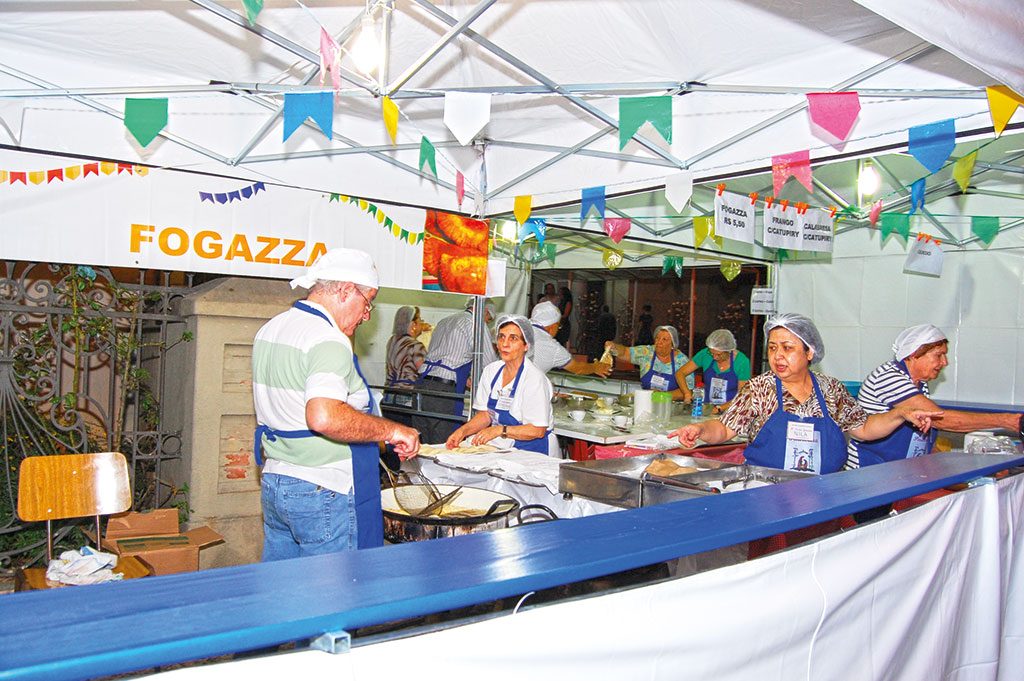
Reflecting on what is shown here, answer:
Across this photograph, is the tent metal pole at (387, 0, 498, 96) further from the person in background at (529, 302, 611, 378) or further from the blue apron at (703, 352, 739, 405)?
the blue apron at (703, 352, 739, 405)

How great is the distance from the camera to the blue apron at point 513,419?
4.89m

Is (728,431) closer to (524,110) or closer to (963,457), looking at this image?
(963,457)

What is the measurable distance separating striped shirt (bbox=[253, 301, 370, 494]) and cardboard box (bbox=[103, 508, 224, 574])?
4.97 feet

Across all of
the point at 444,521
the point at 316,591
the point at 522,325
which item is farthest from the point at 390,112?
the point at 316,591

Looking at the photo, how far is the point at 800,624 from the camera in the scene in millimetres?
1656

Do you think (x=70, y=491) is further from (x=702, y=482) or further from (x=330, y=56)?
(x=702, y=482)

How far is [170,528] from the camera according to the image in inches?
182

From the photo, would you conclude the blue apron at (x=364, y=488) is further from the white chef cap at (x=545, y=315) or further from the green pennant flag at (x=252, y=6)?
the white chef cap at (x=545, y=315)

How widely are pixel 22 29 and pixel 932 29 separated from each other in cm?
398

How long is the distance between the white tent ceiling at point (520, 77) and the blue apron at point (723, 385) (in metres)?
3.35

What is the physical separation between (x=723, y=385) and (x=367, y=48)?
5.62 metres

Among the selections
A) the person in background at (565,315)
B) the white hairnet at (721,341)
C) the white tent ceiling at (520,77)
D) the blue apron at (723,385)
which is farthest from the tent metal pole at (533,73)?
the person in background at (565,315)

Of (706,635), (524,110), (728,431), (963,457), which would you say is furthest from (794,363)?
(706,635)

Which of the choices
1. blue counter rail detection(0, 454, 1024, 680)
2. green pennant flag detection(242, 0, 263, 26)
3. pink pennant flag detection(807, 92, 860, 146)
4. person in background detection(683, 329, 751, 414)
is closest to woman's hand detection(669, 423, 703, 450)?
pink pennant flag detection(807, 92, 860, 146)
